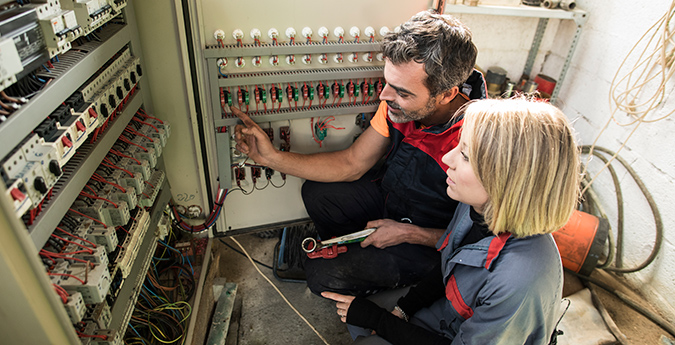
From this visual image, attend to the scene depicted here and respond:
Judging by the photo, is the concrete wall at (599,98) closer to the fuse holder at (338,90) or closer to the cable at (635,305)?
the cable at (635,305)

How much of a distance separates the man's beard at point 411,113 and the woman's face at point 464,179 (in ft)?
1.46

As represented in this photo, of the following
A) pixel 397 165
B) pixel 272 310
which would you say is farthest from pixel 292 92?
pixel 272 310

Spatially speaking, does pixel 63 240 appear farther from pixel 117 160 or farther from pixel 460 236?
pixel 460 236

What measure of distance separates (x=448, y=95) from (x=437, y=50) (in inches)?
7.9

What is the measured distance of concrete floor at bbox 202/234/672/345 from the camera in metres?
1.79

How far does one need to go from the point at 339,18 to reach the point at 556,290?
50.2 inches

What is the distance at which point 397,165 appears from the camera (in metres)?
1.74

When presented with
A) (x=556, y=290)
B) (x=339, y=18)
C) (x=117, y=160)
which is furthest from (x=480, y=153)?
(x=117, y=160)

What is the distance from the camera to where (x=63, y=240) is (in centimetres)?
103

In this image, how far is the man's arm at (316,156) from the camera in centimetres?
169

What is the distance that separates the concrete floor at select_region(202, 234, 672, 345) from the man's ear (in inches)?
42.4

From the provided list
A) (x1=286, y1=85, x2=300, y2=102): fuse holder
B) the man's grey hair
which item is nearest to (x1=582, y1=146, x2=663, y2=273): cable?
the man's grey hair

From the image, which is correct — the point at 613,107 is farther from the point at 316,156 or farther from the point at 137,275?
the point at 137,275

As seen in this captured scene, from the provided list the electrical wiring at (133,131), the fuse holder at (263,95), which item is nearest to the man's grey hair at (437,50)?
the fuse holder at (263,95)
